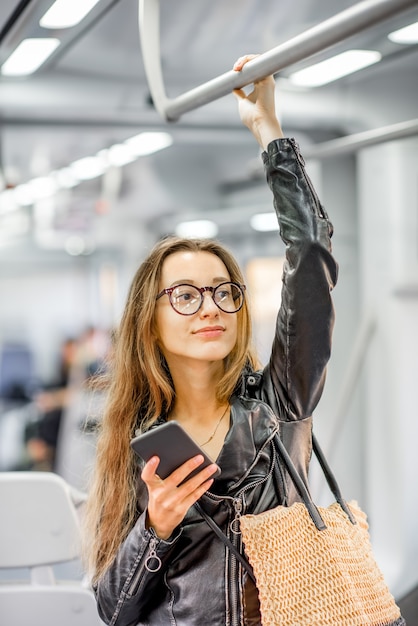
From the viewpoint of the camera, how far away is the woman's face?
1.81m

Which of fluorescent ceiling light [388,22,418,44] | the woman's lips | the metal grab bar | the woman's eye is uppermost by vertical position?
fluorescent ceiling light [388,22,418,44]

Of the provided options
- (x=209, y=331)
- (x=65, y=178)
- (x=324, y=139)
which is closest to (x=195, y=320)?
(x=209, y=331)

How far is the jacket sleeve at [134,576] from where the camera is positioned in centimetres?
173

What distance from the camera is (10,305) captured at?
1270 cm

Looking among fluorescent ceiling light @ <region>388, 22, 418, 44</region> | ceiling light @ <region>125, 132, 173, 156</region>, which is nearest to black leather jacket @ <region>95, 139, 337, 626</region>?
fluorescent ceiling light @ <region>388, 22, 418, 44</region>

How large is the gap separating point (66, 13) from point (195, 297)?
164 cm

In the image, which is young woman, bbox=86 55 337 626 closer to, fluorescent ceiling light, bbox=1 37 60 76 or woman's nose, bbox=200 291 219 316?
woman's nose, bbox=200 291 219 316

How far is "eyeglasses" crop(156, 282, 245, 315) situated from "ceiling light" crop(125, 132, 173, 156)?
3.23 metres

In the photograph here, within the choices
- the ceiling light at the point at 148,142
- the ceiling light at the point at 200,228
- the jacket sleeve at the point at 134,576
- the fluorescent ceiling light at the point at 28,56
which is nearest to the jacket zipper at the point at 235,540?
the jacket sleeve at the point at 134,576

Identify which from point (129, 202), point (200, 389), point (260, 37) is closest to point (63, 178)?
point (129, 202)

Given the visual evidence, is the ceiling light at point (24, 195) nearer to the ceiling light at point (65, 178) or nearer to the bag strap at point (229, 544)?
the ceiling light at point (65, 178)

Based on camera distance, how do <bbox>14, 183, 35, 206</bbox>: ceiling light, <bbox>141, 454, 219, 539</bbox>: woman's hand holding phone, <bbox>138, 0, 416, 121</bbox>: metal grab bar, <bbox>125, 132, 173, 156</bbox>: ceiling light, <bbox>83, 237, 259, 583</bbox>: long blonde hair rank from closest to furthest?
<bbox>138, 0, 416, 121</bbox>: metal grab bar, <bbox>141, 454, 219, 539</bbox>: woman's hand holding phone, <bbox>83, 237, 259, 583</bbox>: long blonde hair, <bbox>125, 132, 173, 156</bbox>: ceiling light, <bbox>14, 183, 35, 206</bbox>: ceiling light

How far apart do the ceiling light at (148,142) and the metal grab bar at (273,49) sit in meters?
2.76

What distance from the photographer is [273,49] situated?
1.69m
